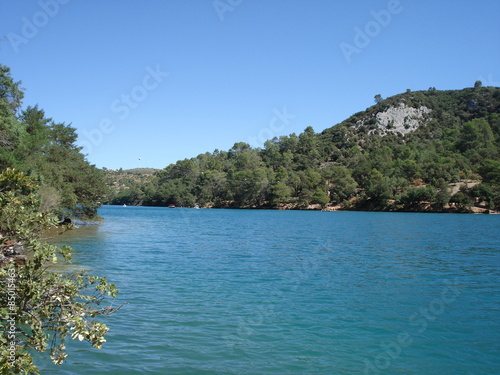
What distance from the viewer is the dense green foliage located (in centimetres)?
2923

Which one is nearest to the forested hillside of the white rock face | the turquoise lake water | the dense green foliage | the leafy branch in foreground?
the white rock face

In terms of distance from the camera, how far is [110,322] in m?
12.4

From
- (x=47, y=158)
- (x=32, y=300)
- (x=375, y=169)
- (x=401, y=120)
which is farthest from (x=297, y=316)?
(x=401, y=120)

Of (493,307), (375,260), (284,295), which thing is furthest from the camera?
(375,260)

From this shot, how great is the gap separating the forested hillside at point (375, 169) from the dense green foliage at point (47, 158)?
7966cm

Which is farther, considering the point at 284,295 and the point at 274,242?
the point at 274,242

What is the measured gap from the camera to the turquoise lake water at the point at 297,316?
385 inches

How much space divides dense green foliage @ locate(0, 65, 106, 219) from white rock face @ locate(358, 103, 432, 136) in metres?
160

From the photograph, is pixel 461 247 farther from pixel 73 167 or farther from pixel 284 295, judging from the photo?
pixel 73 167

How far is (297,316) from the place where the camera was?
13.4 meters

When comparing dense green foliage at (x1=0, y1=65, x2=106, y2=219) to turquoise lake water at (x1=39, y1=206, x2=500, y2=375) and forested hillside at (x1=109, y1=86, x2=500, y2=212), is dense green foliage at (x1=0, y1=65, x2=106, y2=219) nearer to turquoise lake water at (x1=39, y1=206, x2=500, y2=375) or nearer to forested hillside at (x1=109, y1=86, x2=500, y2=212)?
turquoise lake water at (x1=39, y1=206, x2=500, y2=375)

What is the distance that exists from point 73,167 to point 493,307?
49.3 metres

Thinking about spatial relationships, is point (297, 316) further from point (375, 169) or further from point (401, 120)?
point (401, 120)

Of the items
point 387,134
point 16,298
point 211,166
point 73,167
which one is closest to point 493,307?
point 16,298
